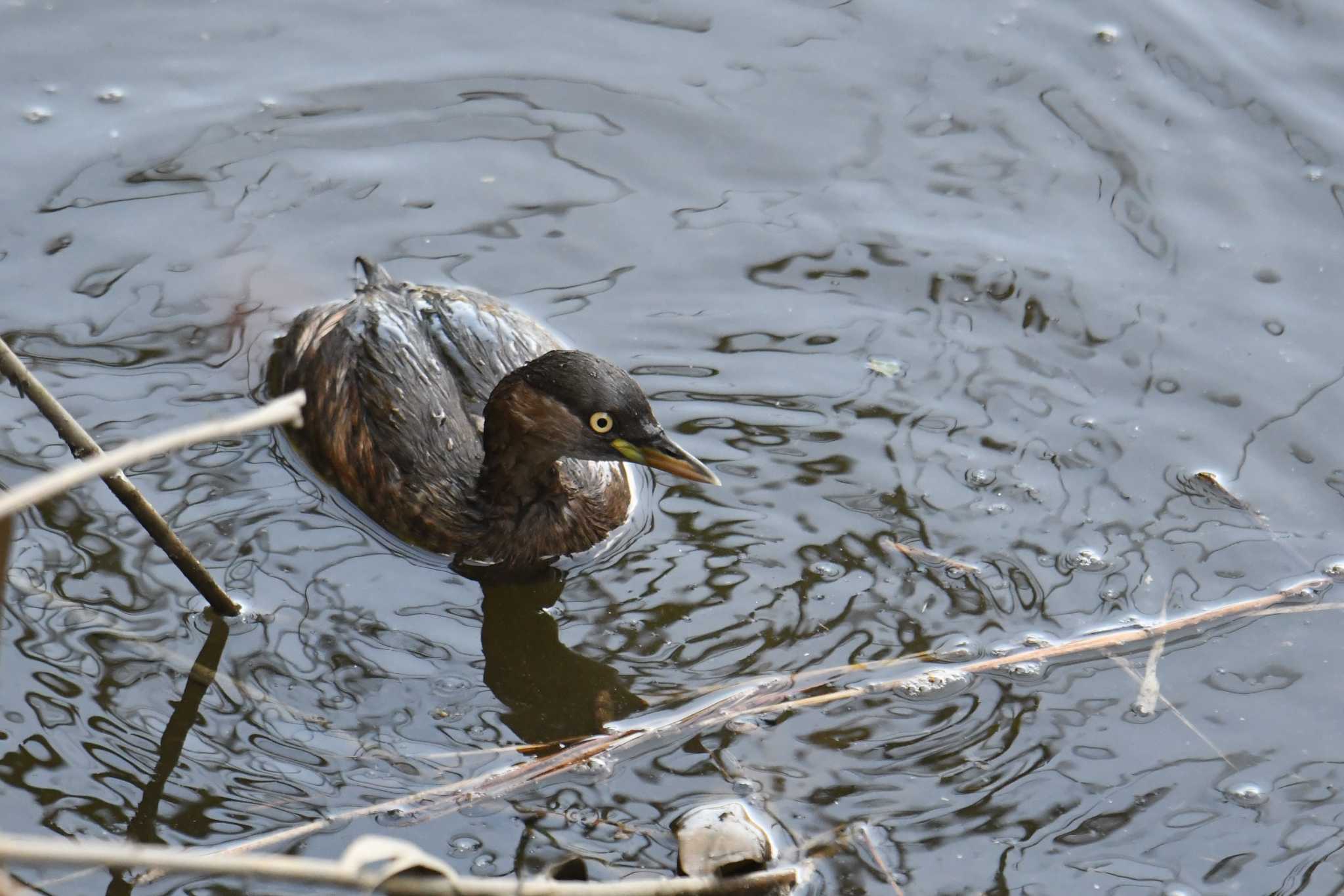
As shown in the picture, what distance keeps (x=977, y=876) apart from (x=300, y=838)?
6.10 ft

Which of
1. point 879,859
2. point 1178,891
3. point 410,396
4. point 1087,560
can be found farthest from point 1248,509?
point 410,396

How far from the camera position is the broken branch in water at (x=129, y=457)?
214 cm

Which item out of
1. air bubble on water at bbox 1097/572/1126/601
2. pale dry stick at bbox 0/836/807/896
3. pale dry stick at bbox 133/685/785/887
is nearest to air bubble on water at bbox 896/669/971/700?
pale dry stick at bbox 133/685/785/887

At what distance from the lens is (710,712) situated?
4859 mm

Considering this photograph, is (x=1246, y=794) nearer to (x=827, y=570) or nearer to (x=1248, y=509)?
(x=1248, y=509)

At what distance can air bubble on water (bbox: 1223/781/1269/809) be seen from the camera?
15.2ft

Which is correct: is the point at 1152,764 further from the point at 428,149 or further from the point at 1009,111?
the point at 428,149

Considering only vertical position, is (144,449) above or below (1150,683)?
above

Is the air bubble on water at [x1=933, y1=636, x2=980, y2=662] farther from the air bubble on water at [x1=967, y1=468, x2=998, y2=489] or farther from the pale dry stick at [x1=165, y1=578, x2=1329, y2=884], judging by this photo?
the air bubble on water at [x1=967, y1=468, x2=998, y2=489]

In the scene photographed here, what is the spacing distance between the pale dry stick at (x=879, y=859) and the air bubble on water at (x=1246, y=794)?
1.06 meters

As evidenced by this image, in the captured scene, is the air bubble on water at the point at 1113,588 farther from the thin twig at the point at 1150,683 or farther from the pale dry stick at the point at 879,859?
the pale dry stick at the point at 879,859

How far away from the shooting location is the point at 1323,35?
7.56 metres

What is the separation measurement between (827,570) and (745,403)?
0.92 metres

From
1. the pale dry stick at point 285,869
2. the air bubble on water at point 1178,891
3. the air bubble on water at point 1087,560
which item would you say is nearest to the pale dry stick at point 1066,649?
the air bubble on water at point 1087,560
